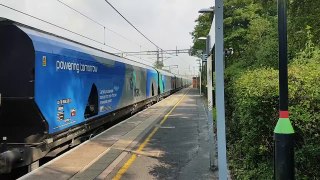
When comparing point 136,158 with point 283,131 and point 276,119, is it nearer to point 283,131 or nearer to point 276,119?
point 276,119

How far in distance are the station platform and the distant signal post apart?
4.77 m

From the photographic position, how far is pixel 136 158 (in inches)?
409

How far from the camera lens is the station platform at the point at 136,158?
8.64 metres

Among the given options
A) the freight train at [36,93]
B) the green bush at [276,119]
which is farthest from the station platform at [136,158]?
the green bush at [276,119]

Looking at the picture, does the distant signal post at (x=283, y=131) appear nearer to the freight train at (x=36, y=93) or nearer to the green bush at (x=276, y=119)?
the green bush at (x=276, y=119)

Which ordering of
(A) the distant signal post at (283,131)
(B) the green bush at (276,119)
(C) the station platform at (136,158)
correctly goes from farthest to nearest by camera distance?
1. (C) the station platform at (136,158)
2. (B) the green bush at (276,119)
3. (A) the distant signal post at (283,131)

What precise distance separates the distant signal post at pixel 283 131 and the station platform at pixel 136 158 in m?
4.77

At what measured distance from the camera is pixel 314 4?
10914 mm

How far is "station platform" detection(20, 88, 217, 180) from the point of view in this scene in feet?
28.3

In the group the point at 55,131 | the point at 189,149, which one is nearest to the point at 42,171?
the point at 55,131

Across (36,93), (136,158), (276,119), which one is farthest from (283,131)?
(136,158)

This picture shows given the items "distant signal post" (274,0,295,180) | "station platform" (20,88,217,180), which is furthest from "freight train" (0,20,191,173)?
"distant signal post" (274,0,295,180)

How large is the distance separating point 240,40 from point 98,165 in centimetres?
2227

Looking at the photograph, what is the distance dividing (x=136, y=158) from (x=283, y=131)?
701 cm
